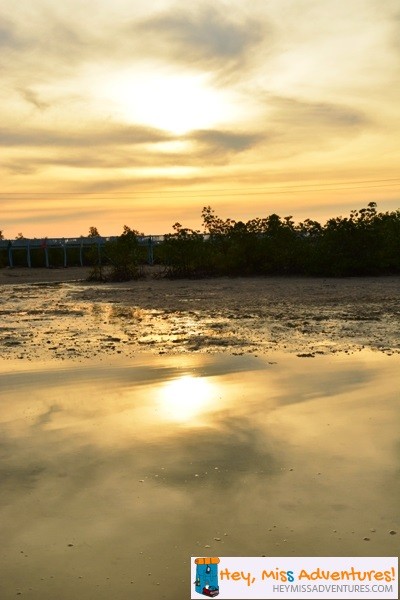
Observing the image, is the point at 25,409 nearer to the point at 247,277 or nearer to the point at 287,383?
the point at 287,383

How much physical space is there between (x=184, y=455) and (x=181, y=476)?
44cm

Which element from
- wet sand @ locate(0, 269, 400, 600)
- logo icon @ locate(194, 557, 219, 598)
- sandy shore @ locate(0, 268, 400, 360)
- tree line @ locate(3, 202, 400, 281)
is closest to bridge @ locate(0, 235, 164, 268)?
tree line @ locate(3, 202, 400, 281)

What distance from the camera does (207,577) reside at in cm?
358

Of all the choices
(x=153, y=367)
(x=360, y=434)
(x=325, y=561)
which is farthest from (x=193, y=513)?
(x=153, y=367)

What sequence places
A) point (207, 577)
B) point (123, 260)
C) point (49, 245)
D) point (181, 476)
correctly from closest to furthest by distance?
point (207, 577), point (181, 476), point (123, 260), point (49, 245)

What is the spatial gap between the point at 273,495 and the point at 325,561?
906 mm

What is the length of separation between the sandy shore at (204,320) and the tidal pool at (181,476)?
7.85ft

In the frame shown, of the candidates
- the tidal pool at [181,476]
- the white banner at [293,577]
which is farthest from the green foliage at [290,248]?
the white banner at [293,577]

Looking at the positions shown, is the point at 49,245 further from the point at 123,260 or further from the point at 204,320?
the point at 204,320

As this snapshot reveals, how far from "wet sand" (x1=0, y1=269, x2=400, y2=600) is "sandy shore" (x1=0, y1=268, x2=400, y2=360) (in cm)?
11

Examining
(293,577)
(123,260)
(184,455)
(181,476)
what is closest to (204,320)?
(184,455)

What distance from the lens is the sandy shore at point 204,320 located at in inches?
418

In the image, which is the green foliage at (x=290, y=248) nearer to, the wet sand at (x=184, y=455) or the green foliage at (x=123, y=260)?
the green foliage at (x=123, y=260)

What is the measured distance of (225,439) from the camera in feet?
19.0
